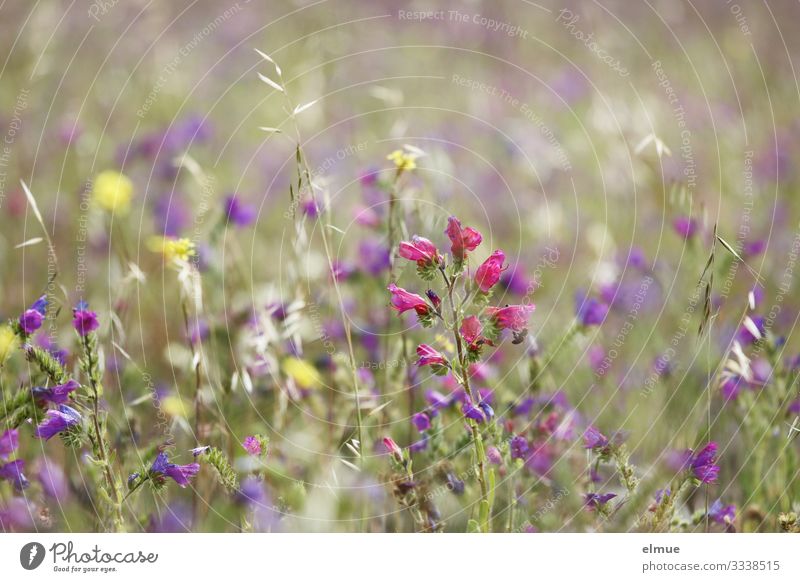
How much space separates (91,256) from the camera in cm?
292

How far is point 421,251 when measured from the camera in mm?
1604

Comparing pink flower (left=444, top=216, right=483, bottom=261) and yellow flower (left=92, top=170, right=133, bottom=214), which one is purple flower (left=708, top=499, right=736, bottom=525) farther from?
yellow flower (left=92, top=170, right=133, bottom=214)

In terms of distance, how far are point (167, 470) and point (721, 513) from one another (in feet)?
3.91

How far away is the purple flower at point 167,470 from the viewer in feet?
5.52

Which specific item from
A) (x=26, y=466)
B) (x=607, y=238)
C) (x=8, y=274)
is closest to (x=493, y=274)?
(x=26, y=466)

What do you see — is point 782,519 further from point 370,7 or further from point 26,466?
point 370,7

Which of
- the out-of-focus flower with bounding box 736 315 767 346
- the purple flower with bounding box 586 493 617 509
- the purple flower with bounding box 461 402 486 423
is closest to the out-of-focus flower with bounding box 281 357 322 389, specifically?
the purple flower with bounding box 461 402 486 423

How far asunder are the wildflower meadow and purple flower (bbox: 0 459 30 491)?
1 centimetres

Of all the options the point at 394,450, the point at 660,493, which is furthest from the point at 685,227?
the point at 394,450

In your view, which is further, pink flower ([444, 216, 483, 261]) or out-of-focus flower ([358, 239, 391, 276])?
out-of-focus flower ([358, 239, 391, 276])

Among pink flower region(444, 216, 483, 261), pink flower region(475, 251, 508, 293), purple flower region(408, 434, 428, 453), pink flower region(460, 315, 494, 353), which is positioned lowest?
→ purple flower region(408, 434, 428, 453)

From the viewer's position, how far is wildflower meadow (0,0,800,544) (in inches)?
74.1

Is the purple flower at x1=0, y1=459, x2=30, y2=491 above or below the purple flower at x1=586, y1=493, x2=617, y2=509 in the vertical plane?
below
